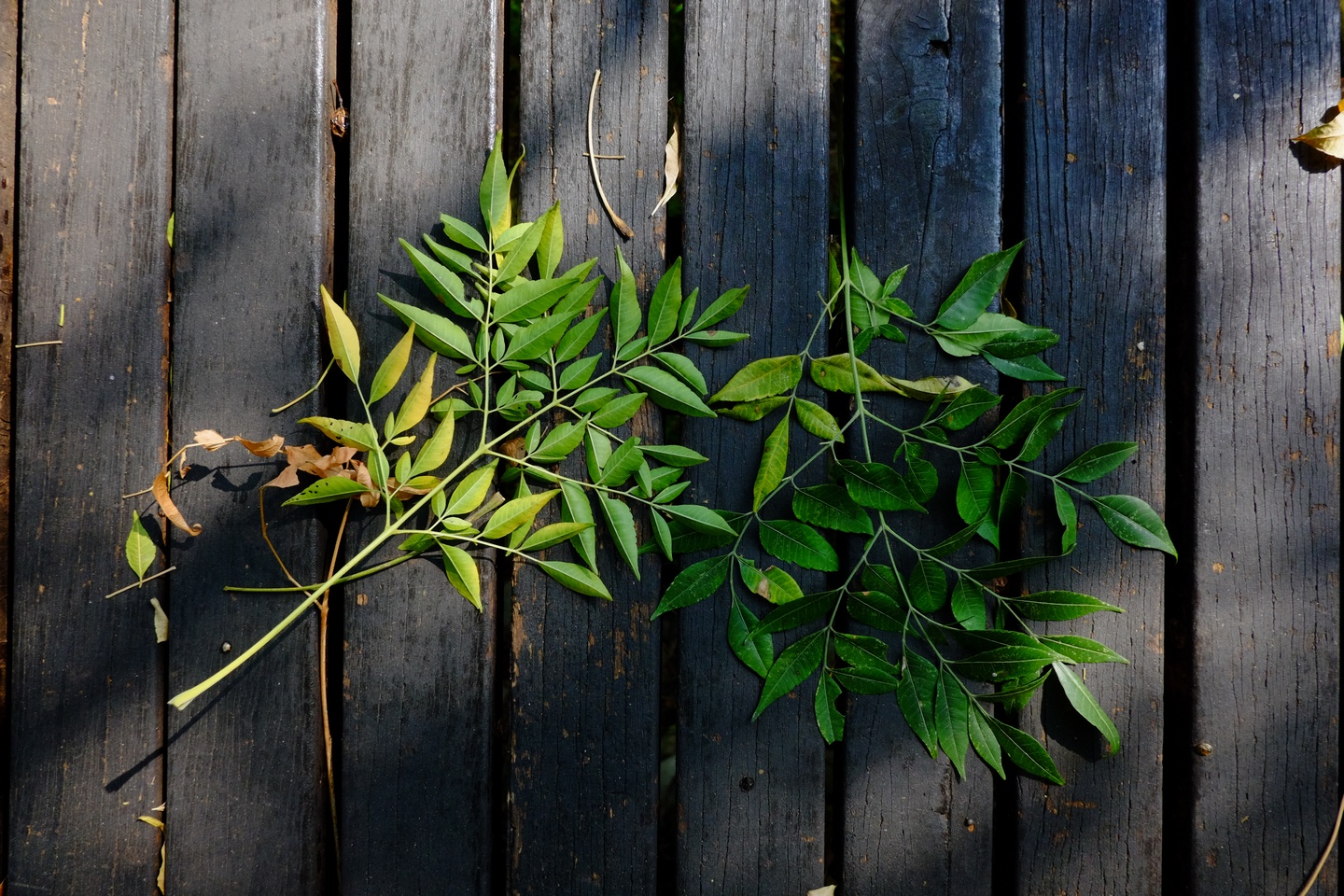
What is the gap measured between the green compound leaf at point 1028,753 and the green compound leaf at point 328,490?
96 cm

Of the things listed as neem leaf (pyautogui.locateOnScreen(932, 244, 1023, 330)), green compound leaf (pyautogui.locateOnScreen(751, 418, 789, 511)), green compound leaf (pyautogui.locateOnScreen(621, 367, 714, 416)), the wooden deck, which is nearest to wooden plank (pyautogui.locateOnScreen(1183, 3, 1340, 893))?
the wooden deck

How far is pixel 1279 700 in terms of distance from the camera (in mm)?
1104

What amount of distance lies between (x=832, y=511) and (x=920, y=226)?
45 cm

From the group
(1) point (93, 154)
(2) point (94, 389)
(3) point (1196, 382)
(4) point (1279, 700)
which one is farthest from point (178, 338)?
(4) point (1279, 700)

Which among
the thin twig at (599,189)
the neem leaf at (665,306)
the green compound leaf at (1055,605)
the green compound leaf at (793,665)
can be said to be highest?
the thin twig at (599,189)

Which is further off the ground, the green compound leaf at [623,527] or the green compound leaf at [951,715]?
the green compound leaf at [623,527]

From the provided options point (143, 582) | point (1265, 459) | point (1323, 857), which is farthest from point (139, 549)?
point (1323, 857)

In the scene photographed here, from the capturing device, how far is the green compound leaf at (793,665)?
1055mm

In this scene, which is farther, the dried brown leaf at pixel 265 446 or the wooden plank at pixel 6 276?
the wooden plank at pixel 6 276

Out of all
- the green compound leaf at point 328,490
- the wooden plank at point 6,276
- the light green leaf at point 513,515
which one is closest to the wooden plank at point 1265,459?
the light green leaf at point 513,515

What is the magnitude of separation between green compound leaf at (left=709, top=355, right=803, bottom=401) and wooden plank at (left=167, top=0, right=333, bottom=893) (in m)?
0.61

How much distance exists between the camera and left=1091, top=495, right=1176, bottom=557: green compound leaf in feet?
3.46

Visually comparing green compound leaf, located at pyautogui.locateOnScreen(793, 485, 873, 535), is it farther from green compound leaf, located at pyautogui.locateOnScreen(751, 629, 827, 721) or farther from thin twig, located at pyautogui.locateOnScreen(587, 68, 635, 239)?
thin twig, located at pyautogui.locateOnScreen(587, 68, 635, 239)

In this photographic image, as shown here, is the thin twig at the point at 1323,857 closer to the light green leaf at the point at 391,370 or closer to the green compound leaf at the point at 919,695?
the green compound leaf at the point at 919,695
